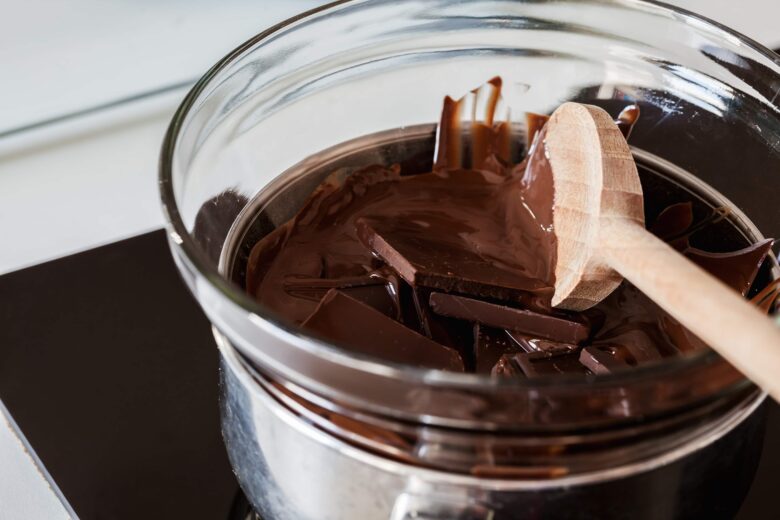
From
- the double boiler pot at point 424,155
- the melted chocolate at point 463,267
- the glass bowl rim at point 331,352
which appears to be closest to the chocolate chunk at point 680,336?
the melted chocolate at point 463,267

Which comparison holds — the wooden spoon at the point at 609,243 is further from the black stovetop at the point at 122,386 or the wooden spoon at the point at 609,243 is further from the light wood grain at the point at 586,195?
the black stovetop at the point at 122,386

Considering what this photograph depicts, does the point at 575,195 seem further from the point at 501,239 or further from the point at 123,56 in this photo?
the point at 123,56

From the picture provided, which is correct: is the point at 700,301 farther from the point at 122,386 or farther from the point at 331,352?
the point at 122,386

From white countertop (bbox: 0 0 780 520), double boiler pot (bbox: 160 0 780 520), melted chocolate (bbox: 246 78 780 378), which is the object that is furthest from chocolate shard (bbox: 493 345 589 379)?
white countertop (bbox: 0 0 780 520)

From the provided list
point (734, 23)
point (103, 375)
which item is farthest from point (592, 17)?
point (734, 23)

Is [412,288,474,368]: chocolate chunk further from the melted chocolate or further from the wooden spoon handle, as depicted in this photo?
the wooden spoon handle
